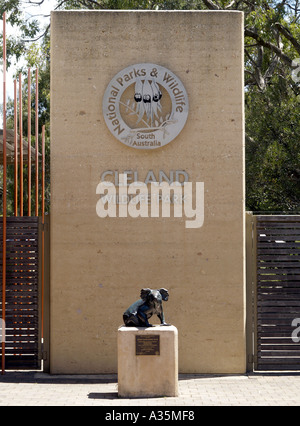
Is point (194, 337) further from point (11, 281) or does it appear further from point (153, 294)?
point (11, 281)

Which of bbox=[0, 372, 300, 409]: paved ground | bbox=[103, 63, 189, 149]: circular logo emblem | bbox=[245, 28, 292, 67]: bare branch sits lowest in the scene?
bbox=[0, 372, 300, 409]: paved ground

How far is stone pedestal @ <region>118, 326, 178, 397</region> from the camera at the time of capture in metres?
8.60

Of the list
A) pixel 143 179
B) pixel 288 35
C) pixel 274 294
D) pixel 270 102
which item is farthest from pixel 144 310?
pixel 288 35

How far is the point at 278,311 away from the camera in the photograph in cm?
1019

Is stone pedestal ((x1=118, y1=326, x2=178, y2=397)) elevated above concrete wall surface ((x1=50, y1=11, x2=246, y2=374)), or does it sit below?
below

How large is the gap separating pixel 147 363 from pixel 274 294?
2.49 m

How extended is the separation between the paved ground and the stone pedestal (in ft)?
0.56

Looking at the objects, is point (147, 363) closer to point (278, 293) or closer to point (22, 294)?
point (22, 294)

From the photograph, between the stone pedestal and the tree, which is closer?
the stone pedestal

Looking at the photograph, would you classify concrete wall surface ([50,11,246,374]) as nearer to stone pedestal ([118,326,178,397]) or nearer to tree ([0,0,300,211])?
stone pedestal ([118,326,178,397])

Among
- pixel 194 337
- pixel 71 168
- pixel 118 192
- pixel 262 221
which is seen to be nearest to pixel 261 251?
pixel 262 221

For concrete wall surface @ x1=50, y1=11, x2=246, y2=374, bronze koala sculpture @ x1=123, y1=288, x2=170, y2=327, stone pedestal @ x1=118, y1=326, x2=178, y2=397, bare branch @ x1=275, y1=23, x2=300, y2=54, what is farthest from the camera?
bare branch @ x1=275, y1=23, x2=300, y2=54

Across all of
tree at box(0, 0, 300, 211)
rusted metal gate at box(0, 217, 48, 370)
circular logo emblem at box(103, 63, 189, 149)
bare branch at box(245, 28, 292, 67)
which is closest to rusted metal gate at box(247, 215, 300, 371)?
circular logo emblem at box(103, 63, 189, 149)

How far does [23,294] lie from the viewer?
10.2m
